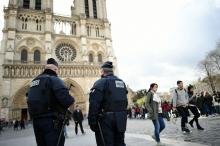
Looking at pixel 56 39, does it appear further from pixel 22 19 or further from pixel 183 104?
pixel 183 104

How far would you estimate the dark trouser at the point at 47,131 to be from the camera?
287 centimetres

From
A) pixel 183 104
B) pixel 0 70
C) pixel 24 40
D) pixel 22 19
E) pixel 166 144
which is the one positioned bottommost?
pixel 166 144

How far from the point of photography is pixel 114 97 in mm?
3338

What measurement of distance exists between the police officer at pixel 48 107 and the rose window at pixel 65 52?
103ft

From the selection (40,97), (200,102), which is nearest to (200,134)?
(40,97)

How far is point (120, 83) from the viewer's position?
3.54 meters

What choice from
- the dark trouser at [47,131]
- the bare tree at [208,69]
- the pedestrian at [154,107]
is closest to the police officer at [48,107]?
the dark trouser at [47,131]

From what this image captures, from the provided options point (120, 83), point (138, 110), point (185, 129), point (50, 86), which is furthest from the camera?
point (138, 110)

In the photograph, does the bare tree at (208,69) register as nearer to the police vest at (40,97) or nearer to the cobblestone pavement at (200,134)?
the cobblestone pavement at (200,134)

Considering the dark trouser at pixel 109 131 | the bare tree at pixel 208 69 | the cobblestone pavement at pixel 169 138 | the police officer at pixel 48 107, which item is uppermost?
the bare tree at pixel 208 69

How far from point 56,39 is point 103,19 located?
9.90 meters

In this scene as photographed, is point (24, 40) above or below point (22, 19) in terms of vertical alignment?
below

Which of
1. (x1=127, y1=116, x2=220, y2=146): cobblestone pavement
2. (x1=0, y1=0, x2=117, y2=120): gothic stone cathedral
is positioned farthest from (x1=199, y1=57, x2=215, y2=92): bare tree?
(x1=127, y1=116, x2=220, y2=146): cobblestone pavement

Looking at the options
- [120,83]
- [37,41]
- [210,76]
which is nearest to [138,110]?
[210,76]
